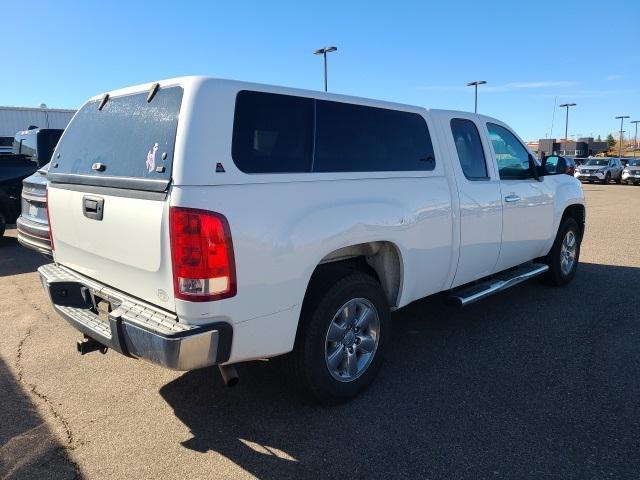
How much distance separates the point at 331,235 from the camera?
9.91 ft

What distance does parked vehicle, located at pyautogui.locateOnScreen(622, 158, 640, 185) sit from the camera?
31078 millimetres

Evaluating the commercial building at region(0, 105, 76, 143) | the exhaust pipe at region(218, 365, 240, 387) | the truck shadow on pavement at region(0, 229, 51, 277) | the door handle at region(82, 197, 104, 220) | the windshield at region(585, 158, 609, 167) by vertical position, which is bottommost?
the truck shadow on pavement at region(0, 229, 51, 277)

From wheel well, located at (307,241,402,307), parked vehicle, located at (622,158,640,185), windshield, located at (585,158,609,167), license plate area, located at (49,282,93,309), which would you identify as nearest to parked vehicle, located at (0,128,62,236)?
license plate area, located at (49,282,93,309)

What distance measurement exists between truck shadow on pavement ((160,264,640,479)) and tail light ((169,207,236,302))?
3.27 ft

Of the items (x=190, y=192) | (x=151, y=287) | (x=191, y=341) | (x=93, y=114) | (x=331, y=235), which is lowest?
(x=191, y=341)

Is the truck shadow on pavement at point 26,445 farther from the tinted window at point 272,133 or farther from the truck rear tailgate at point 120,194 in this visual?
the tinted window at point 272,133

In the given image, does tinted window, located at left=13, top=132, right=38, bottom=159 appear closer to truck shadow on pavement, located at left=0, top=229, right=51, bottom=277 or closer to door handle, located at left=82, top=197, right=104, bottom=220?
truck shadow on pavement, located at left=0, top=229, right=51, bottom=277

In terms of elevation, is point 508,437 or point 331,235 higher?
point 331,235

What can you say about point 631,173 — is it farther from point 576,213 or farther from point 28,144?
point 28,144

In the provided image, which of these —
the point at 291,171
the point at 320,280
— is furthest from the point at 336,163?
the point at 320,280

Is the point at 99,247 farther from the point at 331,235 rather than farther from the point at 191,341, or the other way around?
the point at 331,235

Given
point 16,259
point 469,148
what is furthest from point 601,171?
point 16,259

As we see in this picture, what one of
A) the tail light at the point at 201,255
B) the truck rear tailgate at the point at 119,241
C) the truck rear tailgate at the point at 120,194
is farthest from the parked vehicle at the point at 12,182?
the tail light at the point at 201,255

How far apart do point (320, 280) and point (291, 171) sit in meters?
0.72
